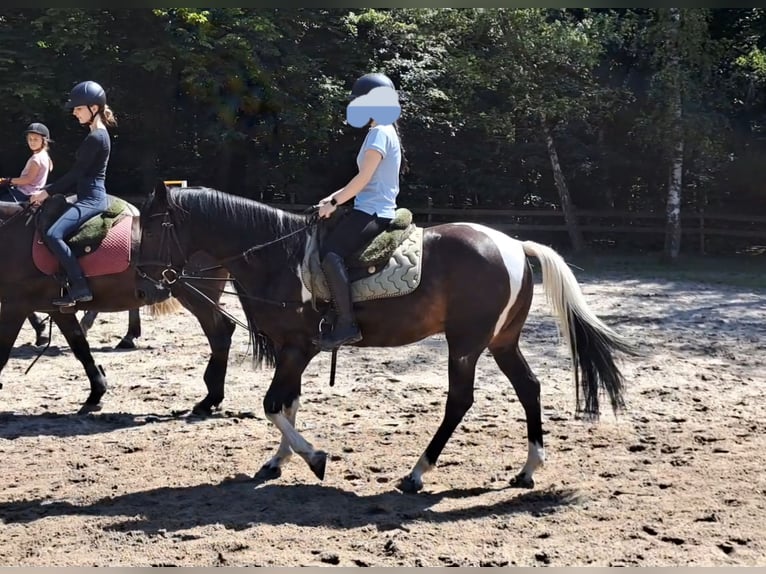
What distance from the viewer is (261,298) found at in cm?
614

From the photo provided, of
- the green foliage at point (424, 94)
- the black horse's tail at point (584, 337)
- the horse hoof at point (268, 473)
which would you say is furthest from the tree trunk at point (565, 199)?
the horse hoof at point (268, 473)

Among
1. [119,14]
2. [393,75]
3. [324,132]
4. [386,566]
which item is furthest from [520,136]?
[386,566]

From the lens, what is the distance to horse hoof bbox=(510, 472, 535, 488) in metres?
5.98

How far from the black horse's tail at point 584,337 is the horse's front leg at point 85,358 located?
13.5 ft

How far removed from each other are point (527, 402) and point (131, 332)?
19.5 feet

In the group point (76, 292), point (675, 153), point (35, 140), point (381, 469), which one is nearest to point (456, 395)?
point (381, 469)

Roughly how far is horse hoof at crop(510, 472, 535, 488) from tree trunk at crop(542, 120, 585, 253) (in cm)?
1510

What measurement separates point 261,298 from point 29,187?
4.96 m

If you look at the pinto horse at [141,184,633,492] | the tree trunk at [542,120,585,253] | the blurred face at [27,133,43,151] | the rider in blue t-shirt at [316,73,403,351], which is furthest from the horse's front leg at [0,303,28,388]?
the tree trunk at [542,120,585,253]

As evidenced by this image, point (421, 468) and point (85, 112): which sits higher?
point (85, 112)

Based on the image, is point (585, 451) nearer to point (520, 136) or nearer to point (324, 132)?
point (324, 132)

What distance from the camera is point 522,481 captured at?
19.7 feet

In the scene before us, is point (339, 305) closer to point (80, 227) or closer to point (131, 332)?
point (80, 227)

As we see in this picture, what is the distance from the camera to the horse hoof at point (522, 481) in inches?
235
